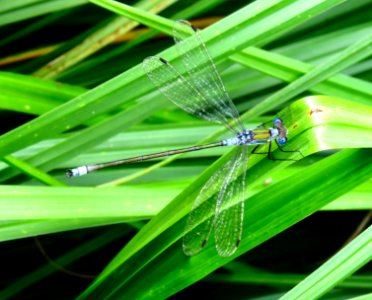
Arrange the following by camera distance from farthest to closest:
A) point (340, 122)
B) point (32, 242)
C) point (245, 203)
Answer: point (32, 242), point (245, 203), point (340, 122)

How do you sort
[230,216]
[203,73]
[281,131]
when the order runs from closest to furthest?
[230,216] → [281,131] → [203,73]

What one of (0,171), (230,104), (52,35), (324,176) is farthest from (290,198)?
(52,35)

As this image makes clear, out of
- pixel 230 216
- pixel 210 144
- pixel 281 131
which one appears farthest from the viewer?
pixel 210 144

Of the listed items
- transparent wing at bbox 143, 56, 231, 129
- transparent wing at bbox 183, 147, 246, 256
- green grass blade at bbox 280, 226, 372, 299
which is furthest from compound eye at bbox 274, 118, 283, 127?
green grass blade at bbox 280, 226, 372, 299

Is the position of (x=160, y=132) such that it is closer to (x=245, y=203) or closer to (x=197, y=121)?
(x=197, y=121)

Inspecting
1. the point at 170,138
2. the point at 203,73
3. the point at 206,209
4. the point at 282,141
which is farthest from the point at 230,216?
the point at 170,138

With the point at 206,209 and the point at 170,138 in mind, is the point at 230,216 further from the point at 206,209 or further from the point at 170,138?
the point at 170,138

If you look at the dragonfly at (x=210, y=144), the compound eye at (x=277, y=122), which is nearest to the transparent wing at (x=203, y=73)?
the dragonfly at (x=210, y=144)
